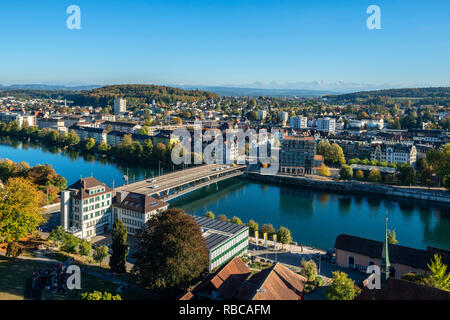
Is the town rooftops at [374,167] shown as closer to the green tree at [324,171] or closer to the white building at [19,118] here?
the green tree at [324,171]

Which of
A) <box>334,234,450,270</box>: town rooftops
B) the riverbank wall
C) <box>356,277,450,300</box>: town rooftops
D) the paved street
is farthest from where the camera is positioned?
the riverbank wall

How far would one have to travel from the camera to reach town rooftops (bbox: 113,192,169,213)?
1197 centimetres

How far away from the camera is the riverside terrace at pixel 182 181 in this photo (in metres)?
16.6

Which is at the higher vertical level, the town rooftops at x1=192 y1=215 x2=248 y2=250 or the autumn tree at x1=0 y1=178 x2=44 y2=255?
the autumn tree at x1=0 y1=178 x2=44 y2=255

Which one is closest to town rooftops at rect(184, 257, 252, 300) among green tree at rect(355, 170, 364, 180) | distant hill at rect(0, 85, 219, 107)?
green tree at rect(355, 170, 364, 180)

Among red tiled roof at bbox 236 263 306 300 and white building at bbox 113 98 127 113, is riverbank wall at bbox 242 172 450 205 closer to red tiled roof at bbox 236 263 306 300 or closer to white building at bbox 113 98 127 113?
red tiled roof at bbox 236 263 306 300

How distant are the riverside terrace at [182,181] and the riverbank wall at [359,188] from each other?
5.37 feet

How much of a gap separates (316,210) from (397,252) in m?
7.44

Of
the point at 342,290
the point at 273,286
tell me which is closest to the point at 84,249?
the point at 273,286

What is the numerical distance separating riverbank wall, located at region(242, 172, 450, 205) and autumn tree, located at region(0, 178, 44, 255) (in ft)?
50.8

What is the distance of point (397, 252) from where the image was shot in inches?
388

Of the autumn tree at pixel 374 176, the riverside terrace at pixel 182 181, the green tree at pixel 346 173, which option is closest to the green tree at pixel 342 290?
the riverside terrace at pixel 182 181

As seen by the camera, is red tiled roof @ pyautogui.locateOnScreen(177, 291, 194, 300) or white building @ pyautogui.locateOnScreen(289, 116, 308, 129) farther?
white building @ pyautogui.locateOnScreen(289, 116, 308, 129)
